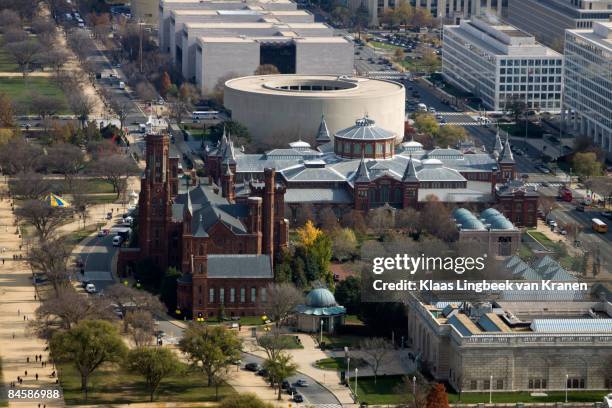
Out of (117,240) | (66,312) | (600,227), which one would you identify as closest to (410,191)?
(600,227)

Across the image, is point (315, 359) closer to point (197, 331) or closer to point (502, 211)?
point (197, 331)

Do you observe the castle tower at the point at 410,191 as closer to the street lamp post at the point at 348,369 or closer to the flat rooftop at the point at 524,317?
the flat rooftop at the point at 524,317

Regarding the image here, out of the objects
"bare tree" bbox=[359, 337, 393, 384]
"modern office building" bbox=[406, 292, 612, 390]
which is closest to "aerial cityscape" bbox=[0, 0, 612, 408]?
"modern office building" bbox=[406, 292, 612, 390]

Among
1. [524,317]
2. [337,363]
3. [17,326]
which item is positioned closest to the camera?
[524,317]

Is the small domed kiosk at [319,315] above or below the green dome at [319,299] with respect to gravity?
below

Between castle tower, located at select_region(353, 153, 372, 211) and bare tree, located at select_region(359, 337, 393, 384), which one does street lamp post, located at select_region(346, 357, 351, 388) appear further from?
castle tower, located at select_region(353, 153, 372, 211)

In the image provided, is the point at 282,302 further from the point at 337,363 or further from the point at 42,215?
the point at 42,215

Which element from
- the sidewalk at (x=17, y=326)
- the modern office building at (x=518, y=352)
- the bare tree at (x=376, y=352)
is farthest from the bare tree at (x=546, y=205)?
the modern office building at (x=518, y=352)
